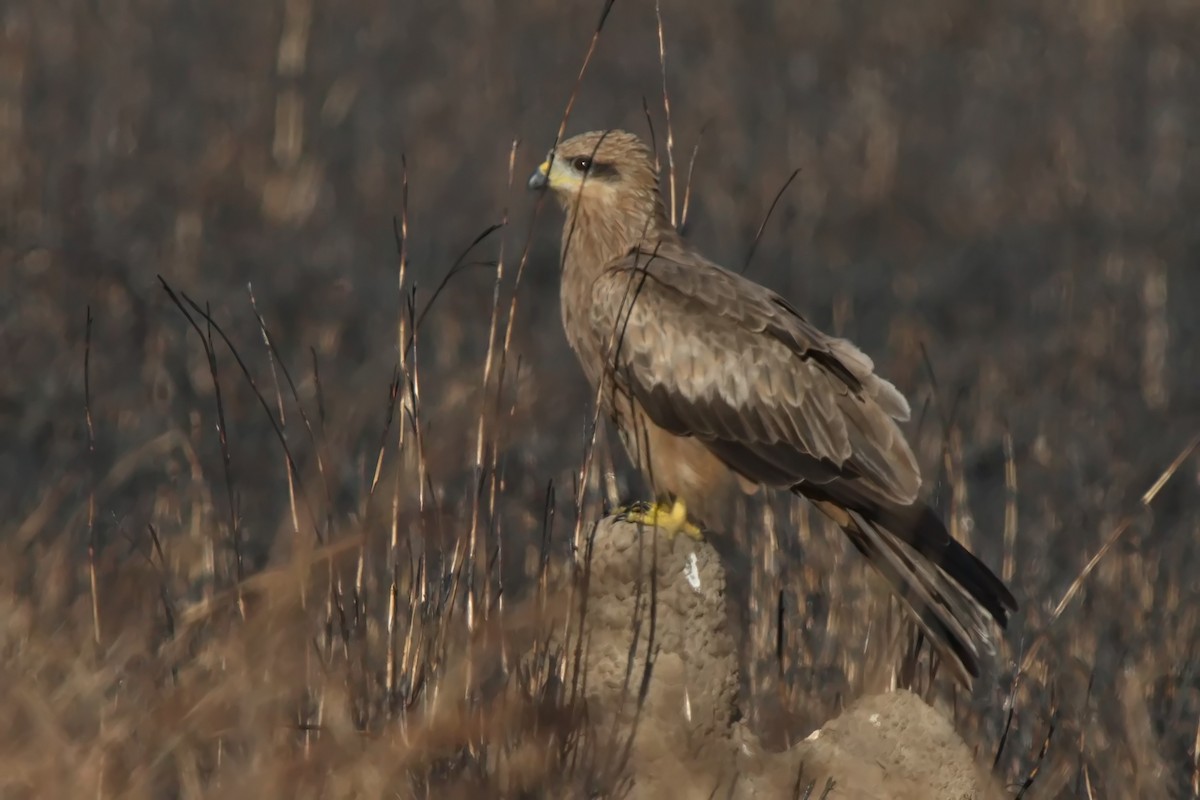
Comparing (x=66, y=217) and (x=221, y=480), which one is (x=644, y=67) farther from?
(x=221, y=480)

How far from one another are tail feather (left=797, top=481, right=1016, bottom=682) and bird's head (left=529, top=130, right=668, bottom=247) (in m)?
1.05

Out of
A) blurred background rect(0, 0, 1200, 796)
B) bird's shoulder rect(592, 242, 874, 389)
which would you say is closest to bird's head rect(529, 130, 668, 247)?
A: bird's shoulder rect(592, 242, 874, 389)

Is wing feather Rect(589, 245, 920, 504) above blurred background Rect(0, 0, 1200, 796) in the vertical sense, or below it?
above

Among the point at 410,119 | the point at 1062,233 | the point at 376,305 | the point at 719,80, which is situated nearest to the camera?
the point at 376,305

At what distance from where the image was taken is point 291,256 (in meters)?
14.6

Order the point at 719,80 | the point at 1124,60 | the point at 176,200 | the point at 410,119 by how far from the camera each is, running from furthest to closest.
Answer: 1. the point at 1124,60
2. the point at 719,80
3. the point at 410,119
4. the point at 176,200

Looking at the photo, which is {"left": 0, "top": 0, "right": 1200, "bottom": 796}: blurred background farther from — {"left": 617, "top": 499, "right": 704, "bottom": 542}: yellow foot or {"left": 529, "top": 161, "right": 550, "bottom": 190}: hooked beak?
{"left": 529, "top": 161, "right": 550, "bottom": 190}: hooked beak

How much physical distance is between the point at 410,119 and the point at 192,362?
5.76m

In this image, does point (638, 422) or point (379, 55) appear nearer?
point (638, 422)

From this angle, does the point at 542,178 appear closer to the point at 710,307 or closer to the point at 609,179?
the point at 609,179

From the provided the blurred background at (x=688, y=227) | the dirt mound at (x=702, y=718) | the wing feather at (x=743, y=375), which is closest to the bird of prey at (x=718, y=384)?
the wing feather at (x=743, y=375)

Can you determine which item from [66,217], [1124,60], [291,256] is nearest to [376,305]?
[291,256]

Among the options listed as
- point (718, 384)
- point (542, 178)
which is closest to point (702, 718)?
point (718, 384)

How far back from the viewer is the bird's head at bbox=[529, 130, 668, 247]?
21.9ft
